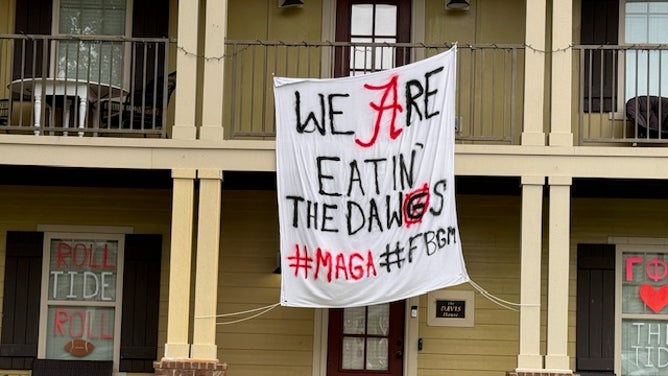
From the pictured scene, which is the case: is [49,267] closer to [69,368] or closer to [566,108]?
[69,368]

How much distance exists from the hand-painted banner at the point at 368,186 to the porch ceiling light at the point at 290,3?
2.15m

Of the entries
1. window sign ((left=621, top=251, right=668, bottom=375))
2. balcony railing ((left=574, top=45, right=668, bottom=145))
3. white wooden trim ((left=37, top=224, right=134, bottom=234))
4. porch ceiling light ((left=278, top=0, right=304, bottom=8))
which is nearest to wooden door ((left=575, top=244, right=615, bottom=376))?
window sign ((left=621, top=251, right=668, bottom=375))

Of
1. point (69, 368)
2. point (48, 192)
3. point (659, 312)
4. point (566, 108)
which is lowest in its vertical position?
point (69, 368)

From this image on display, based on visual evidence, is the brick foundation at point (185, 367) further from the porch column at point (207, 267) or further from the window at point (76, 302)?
the window at point (76, 302)

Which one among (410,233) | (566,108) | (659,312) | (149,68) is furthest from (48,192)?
(659,312)

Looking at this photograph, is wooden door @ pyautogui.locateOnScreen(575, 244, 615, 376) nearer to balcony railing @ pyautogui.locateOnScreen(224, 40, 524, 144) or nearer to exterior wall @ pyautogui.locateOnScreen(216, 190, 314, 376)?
balcony railing @ pyautogui.locateOnScreen(224, 40, 524, 144)

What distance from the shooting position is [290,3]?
12.9 metres

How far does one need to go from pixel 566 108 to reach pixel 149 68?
460 cm

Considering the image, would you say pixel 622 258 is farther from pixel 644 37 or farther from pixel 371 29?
pixel 371 29

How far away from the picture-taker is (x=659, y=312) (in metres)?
12.5

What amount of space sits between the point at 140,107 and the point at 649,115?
5194 mm

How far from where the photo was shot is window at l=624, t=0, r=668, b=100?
12.5 m

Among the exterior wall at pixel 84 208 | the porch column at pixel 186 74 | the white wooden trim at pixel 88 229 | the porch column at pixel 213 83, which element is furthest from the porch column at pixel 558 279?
the white wooden trim at pixel 88 229

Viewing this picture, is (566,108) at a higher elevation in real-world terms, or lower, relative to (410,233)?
higher
